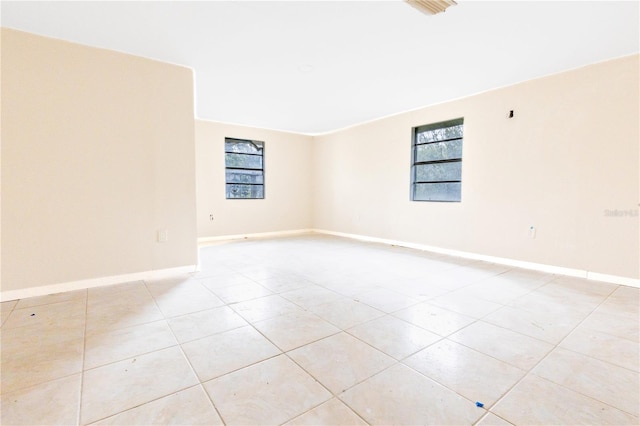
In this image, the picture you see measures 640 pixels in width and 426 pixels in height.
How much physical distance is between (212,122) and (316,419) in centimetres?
570

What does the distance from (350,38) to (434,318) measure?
2518mm

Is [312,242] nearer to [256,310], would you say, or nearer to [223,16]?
[256,310]

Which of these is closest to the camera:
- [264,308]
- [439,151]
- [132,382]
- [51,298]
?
[132,382]

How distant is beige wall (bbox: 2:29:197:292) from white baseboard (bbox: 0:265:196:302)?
4 cm

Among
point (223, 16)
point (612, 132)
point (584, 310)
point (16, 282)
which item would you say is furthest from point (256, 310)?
point (612, 132)

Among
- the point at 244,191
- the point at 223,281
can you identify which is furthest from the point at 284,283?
the point at 244,191

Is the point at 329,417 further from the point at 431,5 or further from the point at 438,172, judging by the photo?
the point at 438,172

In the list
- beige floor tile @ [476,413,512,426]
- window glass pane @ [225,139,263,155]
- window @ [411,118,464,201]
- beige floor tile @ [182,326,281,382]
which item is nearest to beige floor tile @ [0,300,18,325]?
beige floor tile @ [182,326,281,382]

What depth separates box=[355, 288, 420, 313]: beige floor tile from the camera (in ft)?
7.88

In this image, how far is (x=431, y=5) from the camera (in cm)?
215

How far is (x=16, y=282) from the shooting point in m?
2.57

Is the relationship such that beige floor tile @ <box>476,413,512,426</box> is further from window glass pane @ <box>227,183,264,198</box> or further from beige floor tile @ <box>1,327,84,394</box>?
window glass pane @ <box>227,183,264,198</box>

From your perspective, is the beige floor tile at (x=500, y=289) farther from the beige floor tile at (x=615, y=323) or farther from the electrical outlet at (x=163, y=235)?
the electrical outlet at (x=163, y=235)

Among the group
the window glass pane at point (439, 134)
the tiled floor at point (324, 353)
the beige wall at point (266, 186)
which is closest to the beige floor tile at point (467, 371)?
the tiled floor at point (324, 353)
